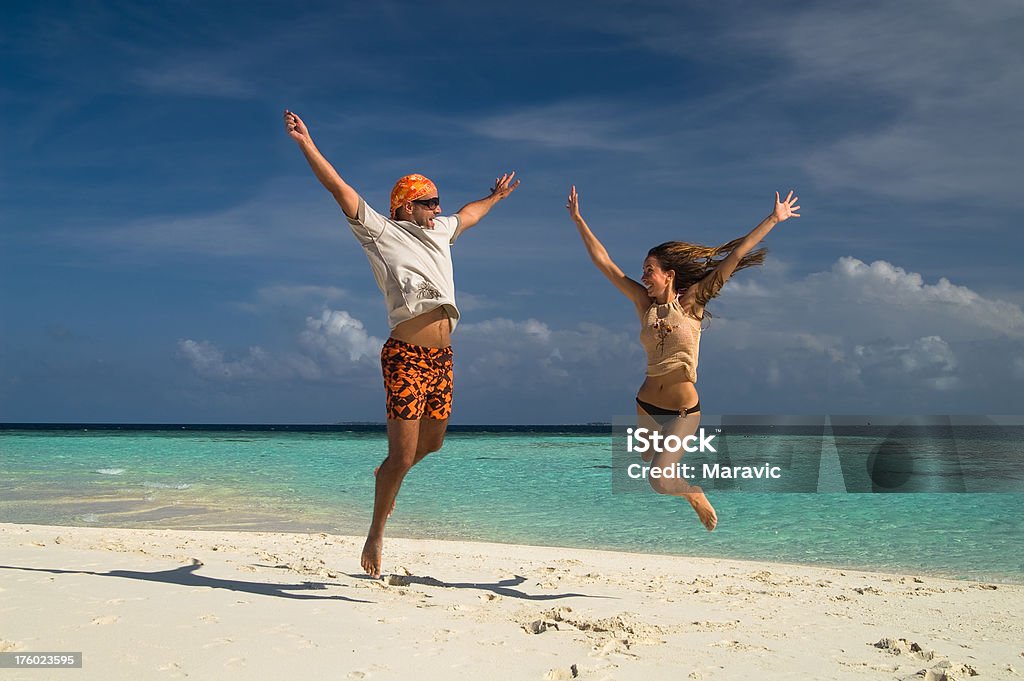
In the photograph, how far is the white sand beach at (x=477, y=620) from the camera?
389 centimetres

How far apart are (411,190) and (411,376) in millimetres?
1091

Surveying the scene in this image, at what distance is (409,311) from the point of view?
4668 millimetres

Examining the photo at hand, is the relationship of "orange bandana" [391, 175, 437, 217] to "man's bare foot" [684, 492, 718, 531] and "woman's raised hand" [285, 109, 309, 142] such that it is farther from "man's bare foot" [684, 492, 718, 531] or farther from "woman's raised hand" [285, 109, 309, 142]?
"man's bare foot" [684, 492, 718, 531]

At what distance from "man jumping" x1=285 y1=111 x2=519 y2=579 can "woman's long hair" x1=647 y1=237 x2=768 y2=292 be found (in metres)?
1.25

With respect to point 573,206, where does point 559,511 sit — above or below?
below

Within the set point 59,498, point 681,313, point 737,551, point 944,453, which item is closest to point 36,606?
point 681,313

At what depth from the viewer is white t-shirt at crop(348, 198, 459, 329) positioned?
463cm

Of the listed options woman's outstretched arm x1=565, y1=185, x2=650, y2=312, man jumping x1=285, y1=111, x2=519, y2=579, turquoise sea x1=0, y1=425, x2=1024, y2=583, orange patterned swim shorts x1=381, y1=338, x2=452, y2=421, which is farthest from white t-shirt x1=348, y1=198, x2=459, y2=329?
turquoise sea x1=0, y1=425, x2=1024, y2=583

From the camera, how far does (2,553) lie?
242 inches

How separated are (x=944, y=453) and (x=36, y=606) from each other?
32740 millimetres

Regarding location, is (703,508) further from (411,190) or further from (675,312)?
(411,190)

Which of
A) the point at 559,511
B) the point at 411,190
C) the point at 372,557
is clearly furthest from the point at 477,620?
the point at 559,511

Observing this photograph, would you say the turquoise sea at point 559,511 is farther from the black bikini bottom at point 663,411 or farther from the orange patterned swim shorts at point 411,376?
the orange patterned swim shorts at point 411,376

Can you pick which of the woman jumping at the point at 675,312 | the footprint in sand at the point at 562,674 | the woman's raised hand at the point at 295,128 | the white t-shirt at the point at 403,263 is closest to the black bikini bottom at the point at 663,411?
the woman jumping at the point at 675,312
